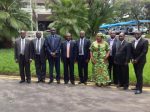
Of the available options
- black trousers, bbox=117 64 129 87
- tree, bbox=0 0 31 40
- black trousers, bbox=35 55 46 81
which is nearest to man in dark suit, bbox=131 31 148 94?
black trousers, bbox=117 64 129 87

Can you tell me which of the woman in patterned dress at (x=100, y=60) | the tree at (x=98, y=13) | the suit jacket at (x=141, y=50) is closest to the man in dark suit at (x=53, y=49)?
the woman in patterned dress at (x=100, y=60)

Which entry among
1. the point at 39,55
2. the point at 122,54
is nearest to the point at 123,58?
the point at 122,54

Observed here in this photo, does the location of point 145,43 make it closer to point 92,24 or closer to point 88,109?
point 88,109

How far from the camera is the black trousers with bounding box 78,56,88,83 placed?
1246 cm

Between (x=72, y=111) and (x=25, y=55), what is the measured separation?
416 cm

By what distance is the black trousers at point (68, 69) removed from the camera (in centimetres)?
1252

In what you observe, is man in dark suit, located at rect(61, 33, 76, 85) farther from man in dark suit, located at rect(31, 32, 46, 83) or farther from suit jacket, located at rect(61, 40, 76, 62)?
man in dark suit, located at rect(31, 32, 46, 83)

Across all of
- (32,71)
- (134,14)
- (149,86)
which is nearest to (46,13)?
(134,14)

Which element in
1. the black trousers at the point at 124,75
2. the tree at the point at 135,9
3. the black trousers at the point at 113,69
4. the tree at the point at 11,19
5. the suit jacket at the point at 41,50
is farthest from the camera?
the tree at the point at 135,9

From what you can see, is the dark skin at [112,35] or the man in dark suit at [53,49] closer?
the dark skin at [112,35]

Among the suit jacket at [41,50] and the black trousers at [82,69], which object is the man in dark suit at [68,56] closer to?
the black trousers at [82,69]

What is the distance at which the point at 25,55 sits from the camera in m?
12.7

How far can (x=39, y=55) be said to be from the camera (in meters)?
12.8

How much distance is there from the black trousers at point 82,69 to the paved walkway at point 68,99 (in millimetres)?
278
